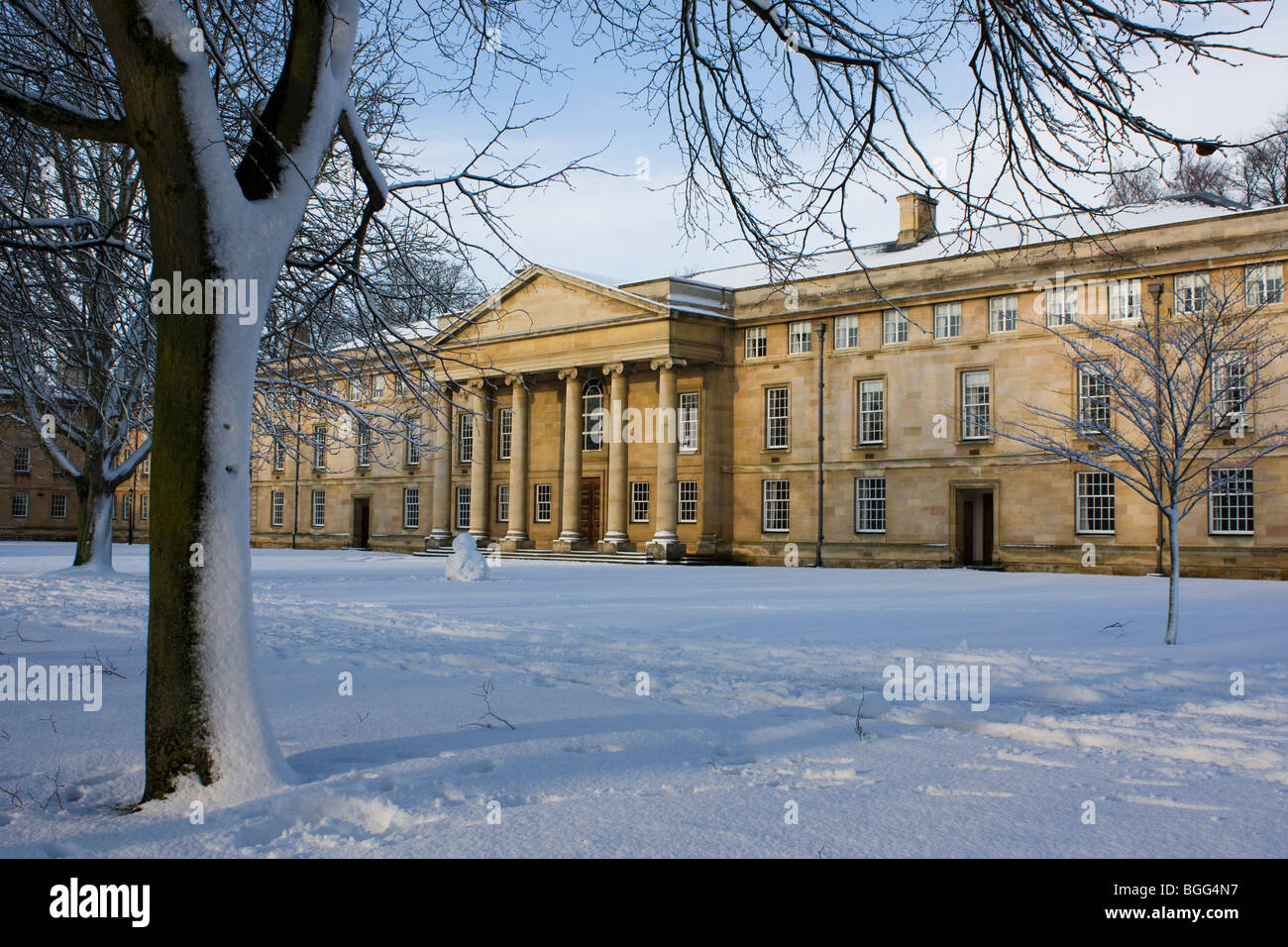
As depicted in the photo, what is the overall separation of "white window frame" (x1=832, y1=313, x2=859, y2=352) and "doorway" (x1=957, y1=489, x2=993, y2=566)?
6972 millimetres

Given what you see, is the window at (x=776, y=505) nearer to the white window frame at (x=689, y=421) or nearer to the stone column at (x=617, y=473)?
the white window frame at (x=689, y=421)

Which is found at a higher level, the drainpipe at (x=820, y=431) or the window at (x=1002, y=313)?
the window at (x=1002, y=313)

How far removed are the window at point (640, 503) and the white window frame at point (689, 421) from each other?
2.59 m

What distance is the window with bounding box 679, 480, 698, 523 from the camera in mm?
44031

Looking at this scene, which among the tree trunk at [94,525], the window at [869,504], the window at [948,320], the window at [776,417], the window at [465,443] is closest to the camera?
the tree trunk at [94,525]

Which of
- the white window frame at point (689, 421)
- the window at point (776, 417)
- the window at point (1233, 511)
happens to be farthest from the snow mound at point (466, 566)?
the window at point (1233, 511)

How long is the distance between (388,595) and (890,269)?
24.4m

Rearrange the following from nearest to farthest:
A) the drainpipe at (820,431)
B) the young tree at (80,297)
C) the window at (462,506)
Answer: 1. the young tree at (80,297)
2. the drainpipe at (820,431)
3. the window at (462,506)

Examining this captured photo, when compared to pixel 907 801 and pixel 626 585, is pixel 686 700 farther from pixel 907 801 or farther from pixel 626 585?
pixel 626 585

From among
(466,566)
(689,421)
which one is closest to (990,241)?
(466,566)

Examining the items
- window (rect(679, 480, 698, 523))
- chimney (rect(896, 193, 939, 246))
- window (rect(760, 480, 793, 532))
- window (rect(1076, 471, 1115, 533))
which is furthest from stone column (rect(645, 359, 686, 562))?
window (rect(1076, 471, 1115, 533))

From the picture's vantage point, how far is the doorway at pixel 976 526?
38625 mm

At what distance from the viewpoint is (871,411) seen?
40.4m
